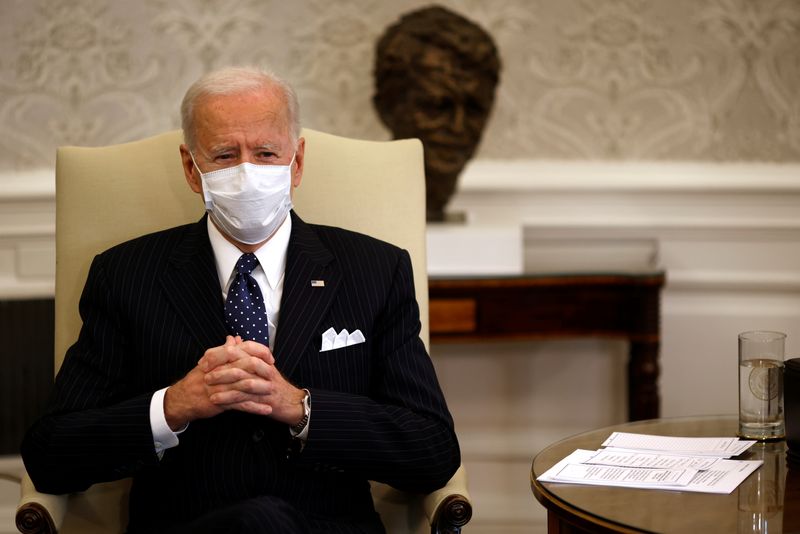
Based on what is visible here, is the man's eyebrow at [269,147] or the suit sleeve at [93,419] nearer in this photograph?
A: the suit sleeve at [93,419]

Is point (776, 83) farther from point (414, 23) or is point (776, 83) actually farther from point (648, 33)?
point (414, 23)

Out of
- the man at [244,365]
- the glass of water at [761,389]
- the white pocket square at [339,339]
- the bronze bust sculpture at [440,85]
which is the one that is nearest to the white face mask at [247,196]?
the man at [244,365]

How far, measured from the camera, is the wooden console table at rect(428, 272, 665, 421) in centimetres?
279

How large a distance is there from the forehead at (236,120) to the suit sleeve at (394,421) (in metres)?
0.39

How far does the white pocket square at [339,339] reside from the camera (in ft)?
6.07

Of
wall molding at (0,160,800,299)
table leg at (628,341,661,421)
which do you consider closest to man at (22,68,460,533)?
table leg at (628,341,661,421)

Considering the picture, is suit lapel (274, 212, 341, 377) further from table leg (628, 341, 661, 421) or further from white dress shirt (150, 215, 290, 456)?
table leg (628, 341, 661, 421)

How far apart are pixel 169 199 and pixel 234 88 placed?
16.1 inches

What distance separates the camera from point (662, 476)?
5.16 feet

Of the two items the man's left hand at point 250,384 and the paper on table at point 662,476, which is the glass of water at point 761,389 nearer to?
the paper on table at point 662,476

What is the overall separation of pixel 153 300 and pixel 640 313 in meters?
1.49

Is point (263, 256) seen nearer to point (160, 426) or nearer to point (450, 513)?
point (160, 426)

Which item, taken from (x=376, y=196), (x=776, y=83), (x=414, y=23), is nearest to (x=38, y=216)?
(x=414, y=23)

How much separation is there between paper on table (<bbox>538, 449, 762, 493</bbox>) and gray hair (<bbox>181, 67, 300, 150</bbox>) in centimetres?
81
